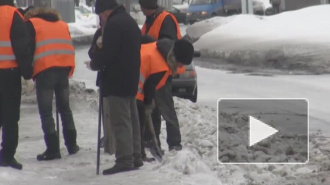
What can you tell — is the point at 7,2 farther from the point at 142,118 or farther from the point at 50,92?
the point at 142,118

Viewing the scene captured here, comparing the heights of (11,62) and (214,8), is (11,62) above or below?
above

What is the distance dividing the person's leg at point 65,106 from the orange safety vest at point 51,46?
0.14 m

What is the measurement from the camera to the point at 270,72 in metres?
25.7

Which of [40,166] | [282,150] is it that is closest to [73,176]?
[40,166]

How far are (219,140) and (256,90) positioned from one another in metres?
9.10

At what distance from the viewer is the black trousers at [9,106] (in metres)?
9.41

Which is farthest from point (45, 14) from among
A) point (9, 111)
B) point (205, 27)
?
point (205, 27)

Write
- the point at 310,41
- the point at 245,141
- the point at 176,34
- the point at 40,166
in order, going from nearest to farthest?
the point at 40,166 → the point at 176,34 → the point at 245,141 → the point at 310,41

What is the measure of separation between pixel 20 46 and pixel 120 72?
113 centimetres

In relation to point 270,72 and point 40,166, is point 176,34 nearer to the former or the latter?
point 40,166

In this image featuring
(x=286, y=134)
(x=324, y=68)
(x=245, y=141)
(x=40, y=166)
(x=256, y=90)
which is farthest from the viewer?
(x=324, y=68)

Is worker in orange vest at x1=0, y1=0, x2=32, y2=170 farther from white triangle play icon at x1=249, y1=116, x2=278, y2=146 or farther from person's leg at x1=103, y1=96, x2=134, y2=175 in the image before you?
white triangle play icon at x1=249, y1=116, x2=278, y2=146

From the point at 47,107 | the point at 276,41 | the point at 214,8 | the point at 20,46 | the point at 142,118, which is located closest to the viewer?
the point at 20,46
